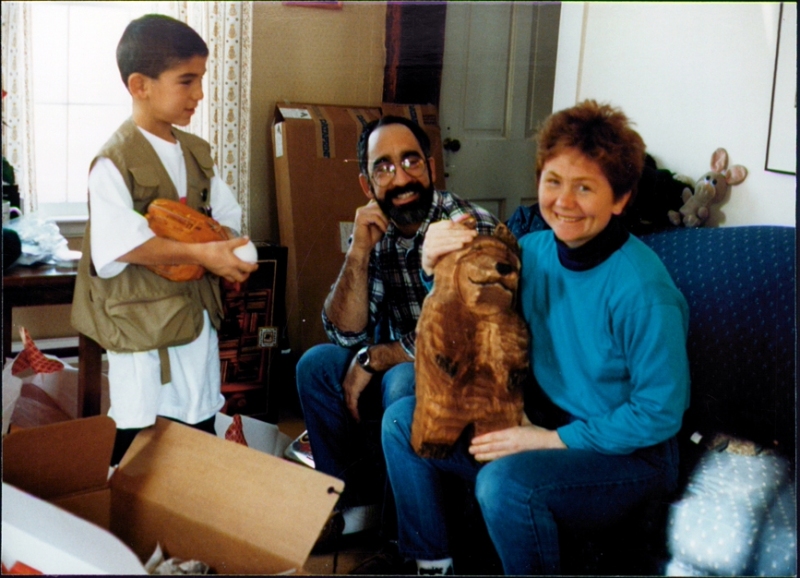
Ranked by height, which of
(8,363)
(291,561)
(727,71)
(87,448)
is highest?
(727,71)

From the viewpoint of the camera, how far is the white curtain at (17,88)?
1.00 m

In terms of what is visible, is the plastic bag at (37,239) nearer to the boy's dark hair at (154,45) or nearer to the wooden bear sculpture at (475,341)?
the boy's dark hair at (154,45)

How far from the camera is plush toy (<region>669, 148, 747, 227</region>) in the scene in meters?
1.06

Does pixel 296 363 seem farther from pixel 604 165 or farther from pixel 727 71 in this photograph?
pixel 727 71

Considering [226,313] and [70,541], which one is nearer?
[70,541]

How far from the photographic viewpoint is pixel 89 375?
1100 millimetres

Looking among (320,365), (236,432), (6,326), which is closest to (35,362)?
(6,326)

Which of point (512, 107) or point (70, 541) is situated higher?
point (512, 107)

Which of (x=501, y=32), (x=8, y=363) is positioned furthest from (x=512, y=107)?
(x=8, y=363)

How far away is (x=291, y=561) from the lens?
101cm

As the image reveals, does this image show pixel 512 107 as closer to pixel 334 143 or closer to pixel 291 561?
pixel 334 143

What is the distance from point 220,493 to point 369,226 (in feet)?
1.37

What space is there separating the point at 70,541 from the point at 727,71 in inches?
40.0

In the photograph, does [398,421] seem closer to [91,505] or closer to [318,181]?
[318,181]
